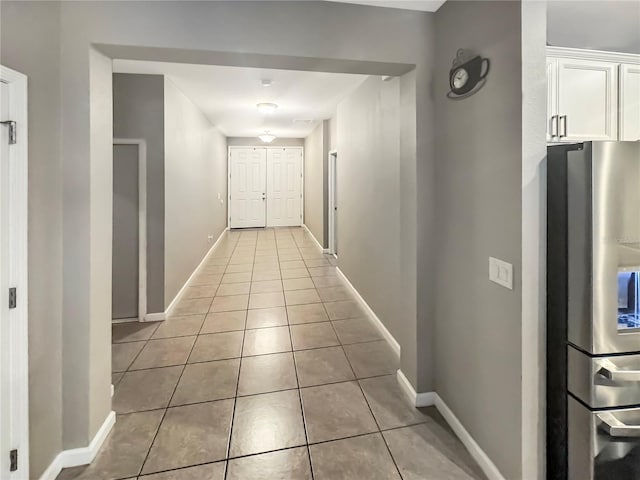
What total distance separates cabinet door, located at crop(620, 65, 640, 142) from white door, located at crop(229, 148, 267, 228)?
851cm

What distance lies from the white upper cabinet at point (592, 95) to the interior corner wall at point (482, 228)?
2.08 feet

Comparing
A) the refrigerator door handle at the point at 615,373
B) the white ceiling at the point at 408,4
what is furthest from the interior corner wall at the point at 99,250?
the refrigerator door handle at the point at 615,373

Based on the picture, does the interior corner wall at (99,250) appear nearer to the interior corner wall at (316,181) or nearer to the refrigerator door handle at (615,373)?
the refrigerator door handle at (615,373)

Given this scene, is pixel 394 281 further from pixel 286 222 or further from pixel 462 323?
pixel 286 222

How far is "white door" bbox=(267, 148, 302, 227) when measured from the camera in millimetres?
9828

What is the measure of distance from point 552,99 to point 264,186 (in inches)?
335

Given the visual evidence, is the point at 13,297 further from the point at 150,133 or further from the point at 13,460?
the point at 150,133

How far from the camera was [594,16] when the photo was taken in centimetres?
193

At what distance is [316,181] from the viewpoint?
24.9ft

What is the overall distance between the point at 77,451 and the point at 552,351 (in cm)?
244

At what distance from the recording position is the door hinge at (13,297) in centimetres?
145

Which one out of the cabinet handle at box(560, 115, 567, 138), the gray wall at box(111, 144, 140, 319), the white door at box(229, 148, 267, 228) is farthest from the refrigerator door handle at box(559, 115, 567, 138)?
the white door at box(229, 148, 267, 228)

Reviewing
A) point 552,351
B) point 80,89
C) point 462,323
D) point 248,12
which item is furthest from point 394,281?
point 80,89

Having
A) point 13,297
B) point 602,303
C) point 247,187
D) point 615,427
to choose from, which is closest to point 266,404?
point 13,297
